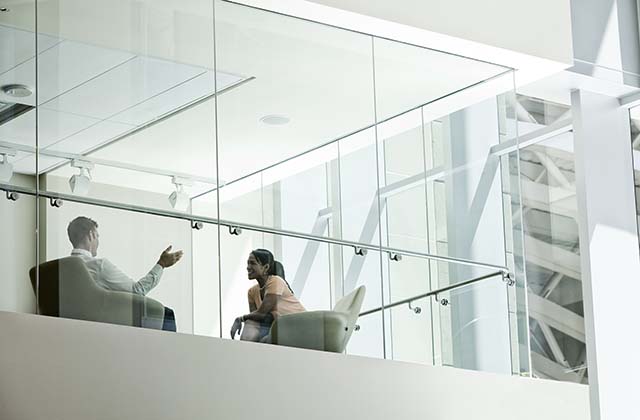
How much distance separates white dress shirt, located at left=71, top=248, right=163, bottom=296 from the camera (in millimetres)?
7176

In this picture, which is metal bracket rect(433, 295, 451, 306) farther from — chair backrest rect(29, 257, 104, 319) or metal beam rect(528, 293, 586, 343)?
metal beam rect(528, 293, 586, 343)

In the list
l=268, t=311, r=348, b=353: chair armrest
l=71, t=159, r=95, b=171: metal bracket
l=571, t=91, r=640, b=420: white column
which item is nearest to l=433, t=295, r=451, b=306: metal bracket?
l=268, t=311, r=348, b=353: chair armrest

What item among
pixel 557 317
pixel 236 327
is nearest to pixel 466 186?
pixel 236 327

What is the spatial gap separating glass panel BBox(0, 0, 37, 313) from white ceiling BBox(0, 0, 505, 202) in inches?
0.5

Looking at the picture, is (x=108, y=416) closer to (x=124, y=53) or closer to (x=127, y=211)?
(x=127, y=211)

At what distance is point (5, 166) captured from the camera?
7078 mm

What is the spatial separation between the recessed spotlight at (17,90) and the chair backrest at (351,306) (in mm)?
2342

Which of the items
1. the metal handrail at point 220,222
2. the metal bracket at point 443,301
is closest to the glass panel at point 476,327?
the metal bracket at point 443,301

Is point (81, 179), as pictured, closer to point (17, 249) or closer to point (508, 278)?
point (17, 249)

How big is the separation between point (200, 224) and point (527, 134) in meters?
5.24

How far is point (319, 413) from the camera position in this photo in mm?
7844

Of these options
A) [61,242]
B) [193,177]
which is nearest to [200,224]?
[193,177]

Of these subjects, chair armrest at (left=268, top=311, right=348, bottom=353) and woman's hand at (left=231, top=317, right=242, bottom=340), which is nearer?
woman's hand at (left=231, top=317, right=242, bottom=340)

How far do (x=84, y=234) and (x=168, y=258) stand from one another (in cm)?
52
